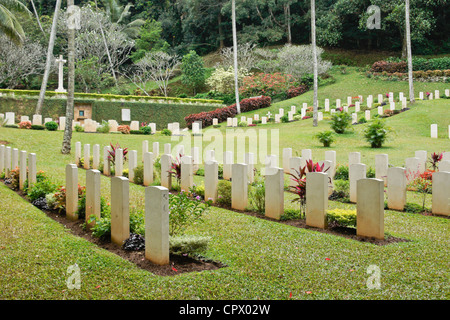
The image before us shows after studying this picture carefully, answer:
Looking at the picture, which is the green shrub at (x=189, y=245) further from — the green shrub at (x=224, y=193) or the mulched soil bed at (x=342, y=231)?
the green shrub at (x=224, y=193)

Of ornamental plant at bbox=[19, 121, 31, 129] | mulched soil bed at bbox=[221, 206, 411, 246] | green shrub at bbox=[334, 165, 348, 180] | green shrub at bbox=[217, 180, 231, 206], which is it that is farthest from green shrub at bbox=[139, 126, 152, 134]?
mulched soil bed at bbox=[221, 206, 411, 246]

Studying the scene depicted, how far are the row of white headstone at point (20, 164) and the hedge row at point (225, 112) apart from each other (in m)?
17.8

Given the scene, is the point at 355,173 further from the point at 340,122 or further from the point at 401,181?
the point at 340,122

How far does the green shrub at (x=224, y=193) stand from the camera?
8.41m

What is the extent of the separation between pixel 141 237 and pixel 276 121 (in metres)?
23.4

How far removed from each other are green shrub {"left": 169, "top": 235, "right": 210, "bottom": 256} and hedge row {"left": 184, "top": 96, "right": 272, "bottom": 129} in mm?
24558

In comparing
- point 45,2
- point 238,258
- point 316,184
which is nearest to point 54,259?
point 238,258

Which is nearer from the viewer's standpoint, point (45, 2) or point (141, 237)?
point (141, 237)

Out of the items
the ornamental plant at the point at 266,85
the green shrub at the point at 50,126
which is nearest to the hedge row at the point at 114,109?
the ornamental plant at the point at 266,85

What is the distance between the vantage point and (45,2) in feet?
180

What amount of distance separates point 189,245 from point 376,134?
14049 millimetres

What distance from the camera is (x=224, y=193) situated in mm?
8445

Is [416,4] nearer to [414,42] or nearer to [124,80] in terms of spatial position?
[414,42]

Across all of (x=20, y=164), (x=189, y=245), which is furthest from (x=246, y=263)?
(x=20, y=164)
